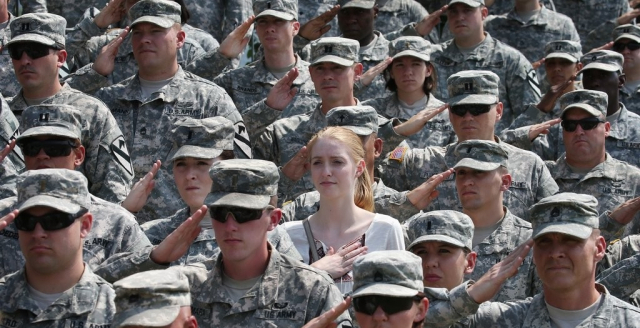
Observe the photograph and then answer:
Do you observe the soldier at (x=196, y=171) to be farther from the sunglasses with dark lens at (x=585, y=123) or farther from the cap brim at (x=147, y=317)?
the sunglasses with dark lens at (x=585, y=123)

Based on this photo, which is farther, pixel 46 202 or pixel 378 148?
pixel 378 148

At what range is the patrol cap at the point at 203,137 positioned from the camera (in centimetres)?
945

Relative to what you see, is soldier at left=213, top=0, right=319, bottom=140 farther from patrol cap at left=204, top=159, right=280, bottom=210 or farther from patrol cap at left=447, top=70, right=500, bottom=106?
patrol cap at left=204, top=159, right=280, bottom=210

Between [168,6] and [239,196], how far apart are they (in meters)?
3.74

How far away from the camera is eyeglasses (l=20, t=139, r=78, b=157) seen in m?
9.34

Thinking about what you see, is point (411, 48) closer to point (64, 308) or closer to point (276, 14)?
point (276, 14)

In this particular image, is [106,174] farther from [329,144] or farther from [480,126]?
[480,126]

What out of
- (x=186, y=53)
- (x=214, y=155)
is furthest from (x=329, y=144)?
(x=186, y=53)

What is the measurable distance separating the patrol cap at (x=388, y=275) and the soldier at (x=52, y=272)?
1238 millimetres

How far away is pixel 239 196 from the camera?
25.7ft

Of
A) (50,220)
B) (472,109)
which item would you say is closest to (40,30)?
(472,109)

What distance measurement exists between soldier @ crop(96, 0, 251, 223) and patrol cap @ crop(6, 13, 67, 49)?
1.78 ft

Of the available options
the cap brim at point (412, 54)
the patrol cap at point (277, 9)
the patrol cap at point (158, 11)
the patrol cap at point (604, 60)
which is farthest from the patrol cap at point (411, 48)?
the patrol cap at point (158, 11)

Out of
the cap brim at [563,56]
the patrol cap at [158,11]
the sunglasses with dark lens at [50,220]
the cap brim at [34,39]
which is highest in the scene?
the patrol cap at [158,11]
